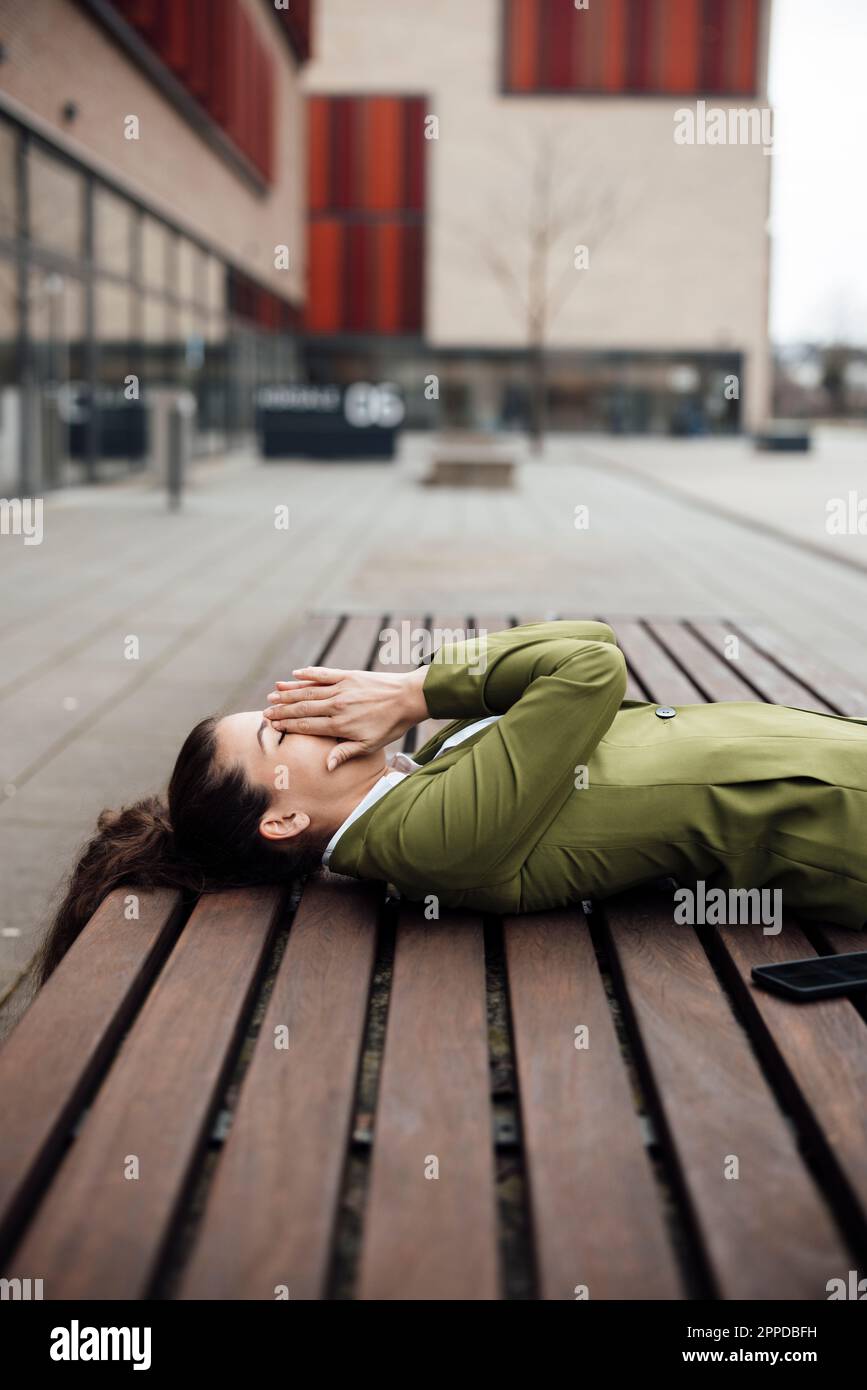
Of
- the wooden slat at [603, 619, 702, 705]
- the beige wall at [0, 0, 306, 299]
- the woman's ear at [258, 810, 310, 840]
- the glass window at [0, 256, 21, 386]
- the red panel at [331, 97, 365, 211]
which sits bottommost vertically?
the woman's ear at [258, 810, 310, 840]

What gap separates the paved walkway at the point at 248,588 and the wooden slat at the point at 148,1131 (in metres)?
0.87

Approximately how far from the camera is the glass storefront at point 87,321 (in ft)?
47.4

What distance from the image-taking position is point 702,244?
42219 millimetres

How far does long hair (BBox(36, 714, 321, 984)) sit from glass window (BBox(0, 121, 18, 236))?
12525mm

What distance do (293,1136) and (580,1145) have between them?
40cm

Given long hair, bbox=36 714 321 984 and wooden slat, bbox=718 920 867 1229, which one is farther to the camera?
long hair, bbox=36 714 321 984

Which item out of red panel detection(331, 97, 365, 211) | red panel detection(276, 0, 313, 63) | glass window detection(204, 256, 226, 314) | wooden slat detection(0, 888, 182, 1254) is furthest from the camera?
red panel detection(331, 97, 365, 211)

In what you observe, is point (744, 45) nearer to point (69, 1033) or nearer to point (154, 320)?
point (154, 320)

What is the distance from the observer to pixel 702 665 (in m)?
5.01

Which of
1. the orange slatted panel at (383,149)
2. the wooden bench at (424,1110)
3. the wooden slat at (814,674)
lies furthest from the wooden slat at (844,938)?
the orange slatted panel at (383,149)

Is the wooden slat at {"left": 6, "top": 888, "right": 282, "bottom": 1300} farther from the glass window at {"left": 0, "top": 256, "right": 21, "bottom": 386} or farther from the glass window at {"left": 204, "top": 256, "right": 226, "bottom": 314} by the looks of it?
the glass window at {"left": 204, "top": 256, "right": 226, "bottom": 314}

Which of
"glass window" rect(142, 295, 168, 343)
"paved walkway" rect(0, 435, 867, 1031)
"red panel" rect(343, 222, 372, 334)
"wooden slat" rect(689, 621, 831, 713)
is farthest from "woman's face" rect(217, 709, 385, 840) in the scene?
"red panel" rect(343, 222, 372, 334)

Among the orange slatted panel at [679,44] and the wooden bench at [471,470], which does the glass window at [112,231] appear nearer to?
the wooden bench at [471,470]

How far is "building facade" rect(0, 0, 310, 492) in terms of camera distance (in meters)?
14.5
